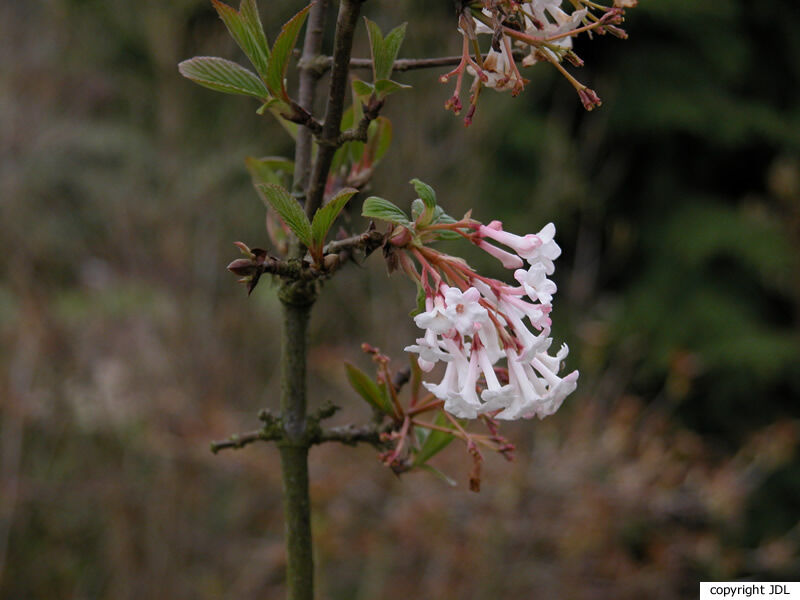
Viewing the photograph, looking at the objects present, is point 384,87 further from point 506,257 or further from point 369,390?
point 369,390

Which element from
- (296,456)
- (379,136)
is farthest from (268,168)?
(296,456)

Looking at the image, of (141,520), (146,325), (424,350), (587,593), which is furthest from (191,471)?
(424,350)

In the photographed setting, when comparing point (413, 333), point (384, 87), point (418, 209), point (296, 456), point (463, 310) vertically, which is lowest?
point (296, 456)

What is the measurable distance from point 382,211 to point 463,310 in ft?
0.38

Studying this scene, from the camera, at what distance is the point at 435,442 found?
2.75 ft

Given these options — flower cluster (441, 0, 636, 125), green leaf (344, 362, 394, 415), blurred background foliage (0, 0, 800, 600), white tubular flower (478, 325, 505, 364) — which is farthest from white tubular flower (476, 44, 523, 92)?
blurred background foliage (0, 0, 800, 600)

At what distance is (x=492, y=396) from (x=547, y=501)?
8.51 ft

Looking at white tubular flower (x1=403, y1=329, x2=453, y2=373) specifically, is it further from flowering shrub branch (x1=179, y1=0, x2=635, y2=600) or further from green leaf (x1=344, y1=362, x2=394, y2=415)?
green leaf (x1=344, y1=362, x2=394, y2=415)

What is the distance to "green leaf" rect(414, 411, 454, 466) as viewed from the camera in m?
0.83

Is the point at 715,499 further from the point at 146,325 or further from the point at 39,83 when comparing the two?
the point at 39,83

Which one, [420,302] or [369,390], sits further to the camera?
[369,390]

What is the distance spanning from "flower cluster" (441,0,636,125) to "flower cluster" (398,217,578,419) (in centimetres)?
13

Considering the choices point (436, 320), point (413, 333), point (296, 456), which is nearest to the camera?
point (436, 320)

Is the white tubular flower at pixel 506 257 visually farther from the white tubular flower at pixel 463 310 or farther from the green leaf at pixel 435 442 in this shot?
the green leaf at pixel 435 442
